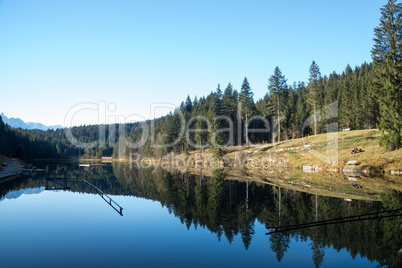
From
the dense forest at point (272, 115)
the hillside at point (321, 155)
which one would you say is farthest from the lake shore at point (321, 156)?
the dense forest at point (272, 115)

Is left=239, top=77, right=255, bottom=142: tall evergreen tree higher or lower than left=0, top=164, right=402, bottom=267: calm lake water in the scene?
higher

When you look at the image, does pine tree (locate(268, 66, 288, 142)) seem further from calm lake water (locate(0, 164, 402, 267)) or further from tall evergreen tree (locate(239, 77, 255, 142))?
calm lake water (locate(0, 164, 402, 267))

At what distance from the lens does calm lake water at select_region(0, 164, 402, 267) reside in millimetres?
12414

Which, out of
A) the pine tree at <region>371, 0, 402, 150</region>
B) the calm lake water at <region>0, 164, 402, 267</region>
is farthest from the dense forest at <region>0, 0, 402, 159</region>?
the calm lake water at <region>0, 164, 402, 267</region>

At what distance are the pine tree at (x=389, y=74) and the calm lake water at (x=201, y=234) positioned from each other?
825 inches

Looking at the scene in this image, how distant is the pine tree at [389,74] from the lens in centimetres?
3956

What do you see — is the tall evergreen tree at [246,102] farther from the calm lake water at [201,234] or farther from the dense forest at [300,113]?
the calm lake water at [201,234]

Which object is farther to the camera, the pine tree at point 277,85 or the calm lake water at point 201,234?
the pine tree at point 277,85

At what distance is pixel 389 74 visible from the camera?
40688 mm

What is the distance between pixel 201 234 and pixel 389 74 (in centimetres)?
4158

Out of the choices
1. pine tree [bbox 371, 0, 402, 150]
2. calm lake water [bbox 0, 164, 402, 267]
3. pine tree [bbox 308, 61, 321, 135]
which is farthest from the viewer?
pine tree [bbox 308, 61, 321, 135]

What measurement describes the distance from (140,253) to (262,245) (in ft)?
21.9

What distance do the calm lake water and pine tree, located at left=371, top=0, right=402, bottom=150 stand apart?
2096 centimetres

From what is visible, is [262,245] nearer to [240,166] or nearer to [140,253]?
[140,253]
